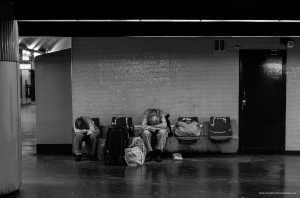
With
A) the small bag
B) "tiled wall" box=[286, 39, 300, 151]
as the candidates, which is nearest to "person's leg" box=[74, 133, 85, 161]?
the small bag

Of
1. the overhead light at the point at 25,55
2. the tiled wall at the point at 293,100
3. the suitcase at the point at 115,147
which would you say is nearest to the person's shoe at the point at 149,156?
the suitcase at the point at 115,147

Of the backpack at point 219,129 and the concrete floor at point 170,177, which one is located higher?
the backpack at point 219,129

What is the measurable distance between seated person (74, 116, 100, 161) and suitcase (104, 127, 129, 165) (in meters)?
0.46

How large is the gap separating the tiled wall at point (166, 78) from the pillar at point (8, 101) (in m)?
3.28

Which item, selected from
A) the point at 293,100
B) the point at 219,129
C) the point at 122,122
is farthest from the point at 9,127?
the point at 293,100

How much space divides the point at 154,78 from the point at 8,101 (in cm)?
389

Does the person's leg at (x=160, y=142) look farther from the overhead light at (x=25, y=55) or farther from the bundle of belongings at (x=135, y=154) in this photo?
the overhead light at (x=25, y=55)

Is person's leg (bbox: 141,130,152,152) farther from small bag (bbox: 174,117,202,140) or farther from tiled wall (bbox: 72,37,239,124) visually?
tiled wall (bbox: 72,37,239,124)

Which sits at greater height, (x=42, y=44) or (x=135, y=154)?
(x=42, y=44)

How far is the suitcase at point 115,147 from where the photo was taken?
7.68 meters

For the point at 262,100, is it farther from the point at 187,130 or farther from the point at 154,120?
the point at 154,120

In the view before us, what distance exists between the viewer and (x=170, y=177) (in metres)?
6.68

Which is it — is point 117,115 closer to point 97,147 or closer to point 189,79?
point 97,147
